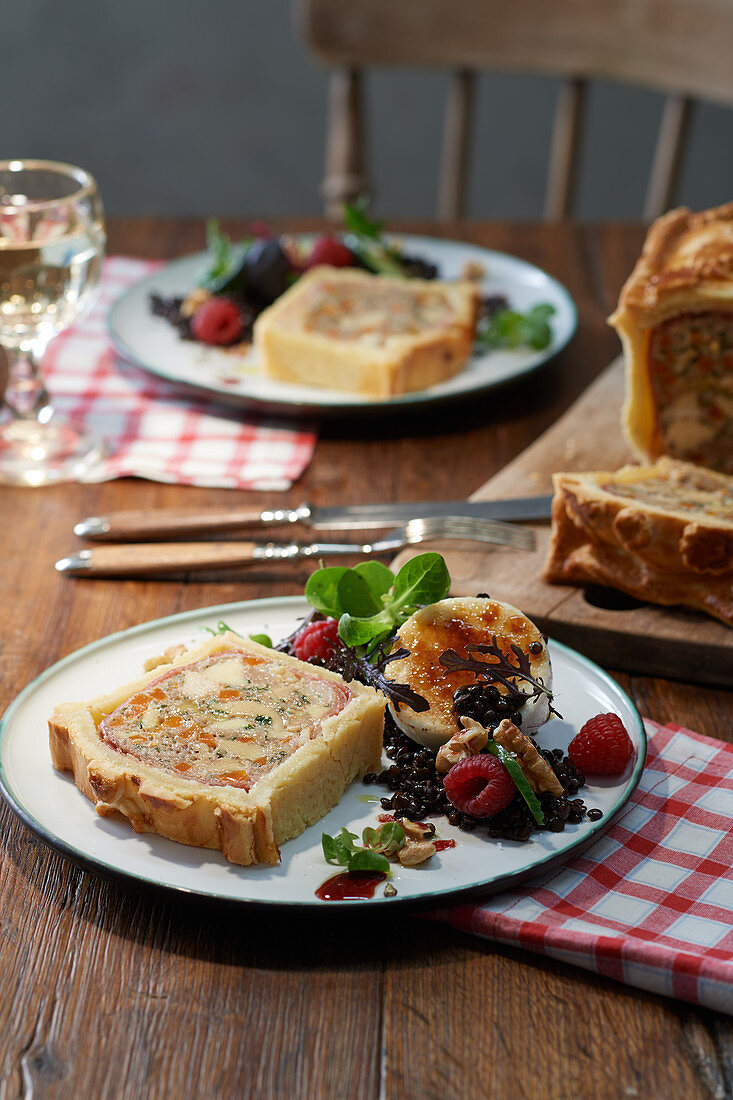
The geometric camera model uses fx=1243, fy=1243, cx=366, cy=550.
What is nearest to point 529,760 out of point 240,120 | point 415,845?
point 415,845

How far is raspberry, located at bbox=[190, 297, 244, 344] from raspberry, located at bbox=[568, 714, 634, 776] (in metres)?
2.03

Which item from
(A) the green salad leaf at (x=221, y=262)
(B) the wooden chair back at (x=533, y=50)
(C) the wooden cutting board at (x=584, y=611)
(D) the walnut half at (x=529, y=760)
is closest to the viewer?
(D) the walnut half at (x=529, y=760)

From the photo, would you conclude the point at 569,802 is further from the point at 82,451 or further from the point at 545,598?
the point at 82,451

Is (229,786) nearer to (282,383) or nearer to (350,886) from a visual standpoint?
(350,886)

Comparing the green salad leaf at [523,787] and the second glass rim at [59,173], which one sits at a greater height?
the second glass rim at [59,173]

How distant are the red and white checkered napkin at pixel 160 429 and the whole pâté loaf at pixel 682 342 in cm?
86

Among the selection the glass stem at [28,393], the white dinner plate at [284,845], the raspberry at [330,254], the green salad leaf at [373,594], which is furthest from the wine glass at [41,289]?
the green salad leaf at [373,594]

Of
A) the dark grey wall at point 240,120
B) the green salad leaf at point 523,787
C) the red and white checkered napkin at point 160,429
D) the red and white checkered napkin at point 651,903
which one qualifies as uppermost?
the green salad leaf at point 523,787

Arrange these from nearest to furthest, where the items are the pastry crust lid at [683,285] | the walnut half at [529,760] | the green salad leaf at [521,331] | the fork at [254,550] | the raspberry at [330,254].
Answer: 1. the walnut half at [529,760]
2. the fork at [254,550]
3. the pastry crust lid at [683,285]
4. the green salad leaf at [521,331]
5. the raspberry at [330,254]

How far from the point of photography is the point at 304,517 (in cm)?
282

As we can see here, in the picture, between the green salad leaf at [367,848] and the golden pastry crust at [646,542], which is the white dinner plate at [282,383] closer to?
the golden pastry crust at [646,542]

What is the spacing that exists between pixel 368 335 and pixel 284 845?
76.7 inches

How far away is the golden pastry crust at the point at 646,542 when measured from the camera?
7.99 ft

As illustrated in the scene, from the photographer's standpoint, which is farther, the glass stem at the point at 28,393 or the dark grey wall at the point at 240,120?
the dark grey wall at the point at 240,120
